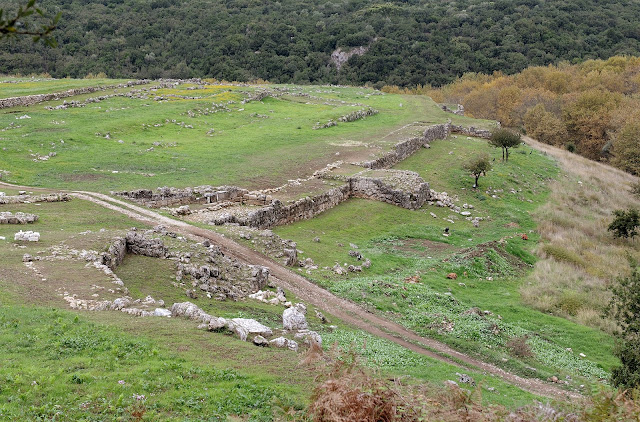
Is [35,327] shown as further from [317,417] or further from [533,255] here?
[533,255]

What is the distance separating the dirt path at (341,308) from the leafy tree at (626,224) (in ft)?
62.8

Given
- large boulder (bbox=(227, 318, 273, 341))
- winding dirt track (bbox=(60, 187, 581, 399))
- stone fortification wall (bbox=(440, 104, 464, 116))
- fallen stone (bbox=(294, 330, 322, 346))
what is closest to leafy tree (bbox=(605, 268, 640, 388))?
winding dirt track (bbox=(60, 187, 581, 399))

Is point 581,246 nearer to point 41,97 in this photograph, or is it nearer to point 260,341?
point 260,341

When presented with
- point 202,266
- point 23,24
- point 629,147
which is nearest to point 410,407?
point 23,24

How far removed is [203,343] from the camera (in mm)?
10781

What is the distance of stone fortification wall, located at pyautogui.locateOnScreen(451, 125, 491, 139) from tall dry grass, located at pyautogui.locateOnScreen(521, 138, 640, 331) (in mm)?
7677

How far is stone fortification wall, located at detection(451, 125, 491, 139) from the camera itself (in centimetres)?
5325

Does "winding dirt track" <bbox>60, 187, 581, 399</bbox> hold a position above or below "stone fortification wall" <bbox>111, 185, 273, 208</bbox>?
below

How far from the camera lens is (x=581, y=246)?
92.0 feet

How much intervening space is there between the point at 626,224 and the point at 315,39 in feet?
243

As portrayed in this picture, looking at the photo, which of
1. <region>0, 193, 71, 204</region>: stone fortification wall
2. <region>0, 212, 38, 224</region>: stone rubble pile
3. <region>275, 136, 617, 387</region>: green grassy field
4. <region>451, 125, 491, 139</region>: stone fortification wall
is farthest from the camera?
<region>451, 125, 491, 139</region>: stone fortification wall

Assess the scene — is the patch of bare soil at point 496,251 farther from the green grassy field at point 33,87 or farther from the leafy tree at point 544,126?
the leafy tree at point 544,126

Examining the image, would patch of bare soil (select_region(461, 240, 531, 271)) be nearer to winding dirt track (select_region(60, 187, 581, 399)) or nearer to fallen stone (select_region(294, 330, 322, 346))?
winding dirt track (select_region(60, 187, 581, 399))

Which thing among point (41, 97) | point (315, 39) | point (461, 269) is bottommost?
point (461, 269)
